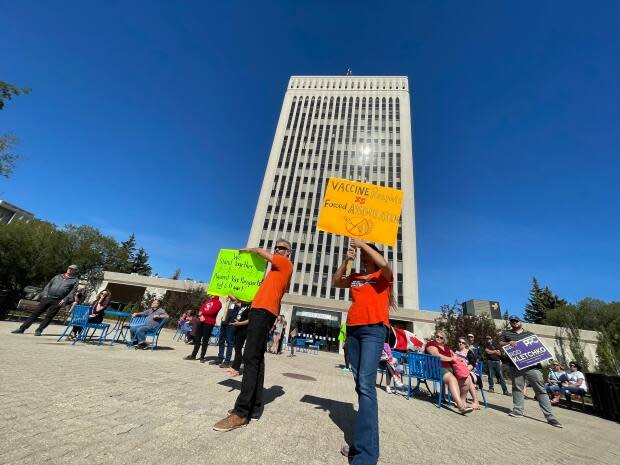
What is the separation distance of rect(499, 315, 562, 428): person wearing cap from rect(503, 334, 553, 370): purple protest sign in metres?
0.09

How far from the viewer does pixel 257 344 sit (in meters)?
3.31

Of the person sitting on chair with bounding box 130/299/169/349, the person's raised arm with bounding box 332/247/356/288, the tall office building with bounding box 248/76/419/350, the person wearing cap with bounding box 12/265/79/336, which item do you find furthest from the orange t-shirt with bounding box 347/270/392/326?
the tall office building with bounding box 248/76/419/350

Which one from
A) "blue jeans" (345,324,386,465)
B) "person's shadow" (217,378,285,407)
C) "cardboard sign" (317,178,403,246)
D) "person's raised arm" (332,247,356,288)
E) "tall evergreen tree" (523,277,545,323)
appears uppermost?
"tall evergreen tree" (523,277,545,323)

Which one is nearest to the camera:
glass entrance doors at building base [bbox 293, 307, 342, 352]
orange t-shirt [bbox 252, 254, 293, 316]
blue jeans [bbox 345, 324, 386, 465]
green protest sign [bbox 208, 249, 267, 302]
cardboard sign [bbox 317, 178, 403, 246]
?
blue jeans [bbox 345, 324, 386, 465]

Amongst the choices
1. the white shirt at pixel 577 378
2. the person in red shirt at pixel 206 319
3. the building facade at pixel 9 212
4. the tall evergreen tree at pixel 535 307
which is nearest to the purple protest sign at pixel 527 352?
the white shirt at pixel 577 378

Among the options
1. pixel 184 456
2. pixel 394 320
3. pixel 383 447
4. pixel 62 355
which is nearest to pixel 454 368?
pixel 383 447

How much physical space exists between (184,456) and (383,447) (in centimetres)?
212

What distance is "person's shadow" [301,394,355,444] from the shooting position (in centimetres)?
355

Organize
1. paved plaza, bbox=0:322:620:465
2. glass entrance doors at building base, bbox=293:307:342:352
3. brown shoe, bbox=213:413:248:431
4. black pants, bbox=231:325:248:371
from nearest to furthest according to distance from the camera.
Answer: paved plaza, bbox=0:322:620:465, brown shoe, bbox=213:413:248:431, black pants, bbox=231:325:248:371, glass entrance doors at building base, bbox=293:307:342:352

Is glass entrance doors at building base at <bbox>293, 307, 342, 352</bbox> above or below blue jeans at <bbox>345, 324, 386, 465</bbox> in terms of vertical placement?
above

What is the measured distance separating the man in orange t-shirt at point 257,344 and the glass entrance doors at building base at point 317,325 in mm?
29286

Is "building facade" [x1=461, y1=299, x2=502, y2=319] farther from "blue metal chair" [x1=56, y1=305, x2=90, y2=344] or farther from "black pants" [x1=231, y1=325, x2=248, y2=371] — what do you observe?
"blue metal chair" [x1=56, y1=305, x2=90, y2=344]

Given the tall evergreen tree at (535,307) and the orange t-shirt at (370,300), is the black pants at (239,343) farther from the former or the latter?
the tall evergreen tree at (535,307)

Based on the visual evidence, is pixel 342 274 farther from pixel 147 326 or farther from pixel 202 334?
pixel 147 326
